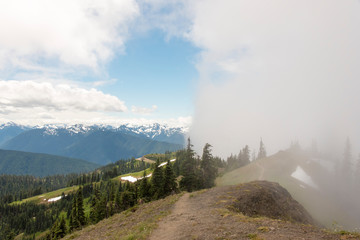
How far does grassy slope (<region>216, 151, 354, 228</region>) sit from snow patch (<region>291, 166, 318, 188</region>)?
1.82m

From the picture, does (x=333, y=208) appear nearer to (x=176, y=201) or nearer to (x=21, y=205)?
(x=176, y=201)

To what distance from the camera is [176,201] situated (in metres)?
32.2

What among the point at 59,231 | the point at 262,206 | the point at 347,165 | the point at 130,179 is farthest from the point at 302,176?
the point at 130,179

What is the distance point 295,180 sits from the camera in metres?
80.6

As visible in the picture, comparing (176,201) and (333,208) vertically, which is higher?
(176,201)

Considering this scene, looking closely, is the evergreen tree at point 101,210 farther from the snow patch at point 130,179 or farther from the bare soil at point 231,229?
the snow patch at point 130,179

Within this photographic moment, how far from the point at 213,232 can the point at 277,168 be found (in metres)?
90.6

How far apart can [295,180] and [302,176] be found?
10484 millimetres

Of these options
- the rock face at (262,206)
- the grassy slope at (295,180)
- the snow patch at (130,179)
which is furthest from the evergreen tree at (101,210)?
the snow patch at (130,179)

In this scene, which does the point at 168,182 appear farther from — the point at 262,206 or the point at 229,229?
the point at 229,229

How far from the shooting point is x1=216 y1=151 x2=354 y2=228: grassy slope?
59531mm

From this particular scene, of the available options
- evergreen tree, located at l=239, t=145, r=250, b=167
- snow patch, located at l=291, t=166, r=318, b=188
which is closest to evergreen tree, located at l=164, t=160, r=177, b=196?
snow patch, located at l=291, t=166, r=318, b=188

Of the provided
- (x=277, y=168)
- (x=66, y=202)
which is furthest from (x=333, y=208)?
(x=66, y=202)

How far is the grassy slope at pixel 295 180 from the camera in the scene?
5953 centimetres
